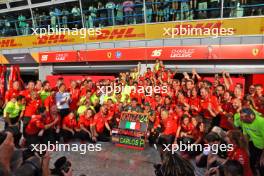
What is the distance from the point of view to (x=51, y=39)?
17.6 meters

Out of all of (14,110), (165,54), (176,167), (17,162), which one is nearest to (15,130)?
(14,110)

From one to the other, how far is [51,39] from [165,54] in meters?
8.01

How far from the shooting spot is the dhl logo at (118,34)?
14820mm

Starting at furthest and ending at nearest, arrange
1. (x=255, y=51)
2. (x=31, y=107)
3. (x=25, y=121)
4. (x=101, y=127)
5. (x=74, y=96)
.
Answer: (x=255, y=51)
(x=74, y=96)
(x=101, y=127)
(x=31, y=107)
(x=25, y=121)

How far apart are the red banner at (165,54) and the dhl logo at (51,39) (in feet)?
2.38

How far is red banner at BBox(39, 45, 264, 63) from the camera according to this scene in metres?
11.9

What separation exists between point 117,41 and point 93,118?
24.9ft

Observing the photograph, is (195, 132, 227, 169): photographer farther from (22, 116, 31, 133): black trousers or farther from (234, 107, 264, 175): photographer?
(22, 116, 31, 133): black trousers

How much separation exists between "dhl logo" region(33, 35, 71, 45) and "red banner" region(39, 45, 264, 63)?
0.72 m

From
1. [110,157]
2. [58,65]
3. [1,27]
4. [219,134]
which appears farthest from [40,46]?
[219,134]

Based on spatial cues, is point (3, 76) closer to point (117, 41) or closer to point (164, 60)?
point (117, 41)

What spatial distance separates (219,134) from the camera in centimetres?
650

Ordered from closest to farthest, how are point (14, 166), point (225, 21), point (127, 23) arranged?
point (14, 166) → point (225, 21) → point (127, 23)

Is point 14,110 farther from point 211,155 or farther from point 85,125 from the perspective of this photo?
point 211,155
